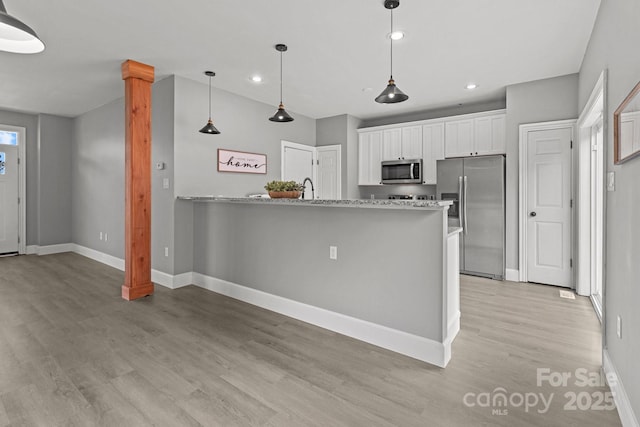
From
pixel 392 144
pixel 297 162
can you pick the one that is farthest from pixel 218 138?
pixel 392 144

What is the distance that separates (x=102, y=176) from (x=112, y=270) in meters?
1.75

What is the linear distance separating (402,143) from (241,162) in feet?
9.52

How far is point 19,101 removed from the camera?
5.43 meters

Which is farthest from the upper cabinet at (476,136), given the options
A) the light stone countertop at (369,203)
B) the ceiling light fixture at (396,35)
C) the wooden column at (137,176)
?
the wooden column at (137,176)

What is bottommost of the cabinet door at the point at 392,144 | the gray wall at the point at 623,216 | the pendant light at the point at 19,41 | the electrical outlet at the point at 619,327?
the electrical outlet at the point at 619,327

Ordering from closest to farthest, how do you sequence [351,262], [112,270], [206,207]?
[351,262] < [206,207] < [112,270]

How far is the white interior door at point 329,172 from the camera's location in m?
6.47

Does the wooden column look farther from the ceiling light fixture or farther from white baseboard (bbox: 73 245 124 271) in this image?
the ceiling light fixture

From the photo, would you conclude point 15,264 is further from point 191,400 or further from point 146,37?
point 191,400

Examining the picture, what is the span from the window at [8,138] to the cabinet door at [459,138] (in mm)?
7908

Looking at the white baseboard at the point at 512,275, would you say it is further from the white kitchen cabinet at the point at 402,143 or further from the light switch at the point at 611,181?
the light switch at the point at 611,181

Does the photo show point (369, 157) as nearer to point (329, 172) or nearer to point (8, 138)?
point (329, 172)

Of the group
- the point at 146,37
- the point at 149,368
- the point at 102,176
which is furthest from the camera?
the point at 102,176

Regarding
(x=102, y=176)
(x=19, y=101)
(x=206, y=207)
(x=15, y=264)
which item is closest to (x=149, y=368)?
(x=206, y=207)
